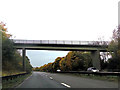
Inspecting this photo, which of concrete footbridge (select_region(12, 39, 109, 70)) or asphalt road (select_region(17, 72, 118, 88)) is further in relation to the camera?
concrete footbridge (select_region(12, 39, 109, 70))

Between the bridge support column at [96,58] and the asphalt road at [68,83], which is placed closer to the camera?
the asphalt road at [68,83]

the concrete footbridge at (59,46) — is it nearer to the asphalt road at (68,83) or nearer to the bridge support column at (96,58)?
the bridge support column at (96,58)

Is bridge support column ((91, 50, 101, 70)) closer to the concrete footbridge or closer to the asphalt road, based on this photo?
the concrete footbridge

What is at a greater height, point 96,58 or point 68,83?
point 68,83

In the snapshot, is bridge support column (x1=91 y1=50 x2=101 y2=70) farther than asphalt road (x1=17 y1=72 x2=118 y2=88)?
Yes

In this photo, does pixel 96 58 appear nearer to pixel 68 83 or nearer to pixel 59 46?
pixel 59 46

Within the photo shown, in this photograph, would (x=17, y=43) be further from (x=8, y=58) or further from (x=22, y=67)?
Result: (x=8, y=58)

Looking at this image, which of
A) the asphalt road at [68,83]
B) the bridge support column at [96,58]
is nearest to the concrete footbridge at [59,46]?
the bridge support column at [96,58]

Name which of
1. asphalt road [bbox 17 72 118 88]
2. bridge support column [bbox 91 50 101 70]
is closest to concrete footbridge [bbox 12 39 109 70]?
bridge support column [bbox 91 50 101 70]

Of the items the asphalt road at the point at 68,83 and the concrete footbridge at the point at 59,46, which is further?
the concrete footbridge at the point at 59,46

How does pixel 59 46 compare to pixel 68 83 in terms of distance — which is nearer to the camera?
pixel 68 83

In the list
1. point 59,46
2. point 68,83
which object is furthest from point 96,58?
point 68,83

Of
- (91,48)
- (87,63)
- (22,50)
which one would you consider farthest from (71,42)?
(87,63)

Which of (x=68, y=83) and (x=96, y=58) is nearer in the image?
(x=68, y=83)
